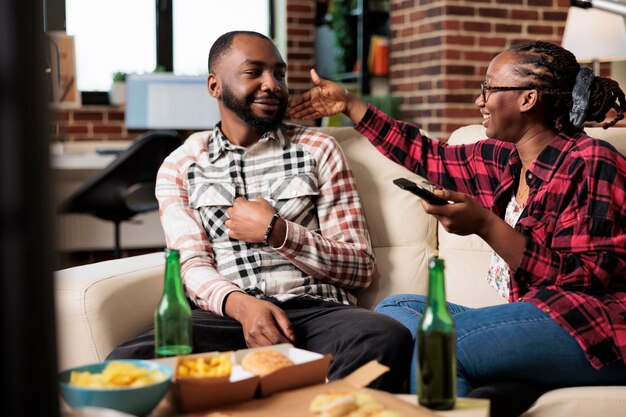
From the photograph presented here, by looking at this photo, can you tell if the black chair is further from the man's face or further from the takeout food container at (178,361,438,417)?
the takeout food container at (178,361,438,417)

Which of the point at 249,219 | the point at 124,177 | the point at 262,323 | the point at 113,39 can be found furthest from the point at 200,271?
the point at 113,39

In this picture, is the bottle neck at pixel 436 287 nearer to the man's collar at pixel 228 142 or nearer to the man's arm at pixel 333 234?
the man's arm at pixel 333 234

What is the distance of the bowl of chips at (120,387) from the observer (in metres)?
0.99

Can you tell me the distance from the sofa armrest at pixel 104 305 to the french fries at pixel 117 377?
59cm

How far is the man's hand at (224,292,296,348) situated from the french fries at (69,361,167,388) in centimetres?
61

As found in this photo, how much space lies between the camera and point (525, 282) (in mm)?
1630

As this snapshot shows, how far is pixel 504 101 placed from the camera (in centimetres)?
175

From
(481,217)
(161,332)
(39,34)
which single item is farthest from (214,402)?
(39,34)

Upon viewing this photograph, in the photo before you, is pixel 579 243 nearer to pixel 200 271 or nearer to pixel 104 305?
pixel 200 271

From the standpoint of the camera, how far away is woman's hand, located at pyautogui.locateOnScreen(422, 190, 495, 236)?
1439 mm

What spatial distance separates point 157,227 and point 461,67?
2239 mm

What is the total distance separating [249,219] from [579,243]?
0.75m

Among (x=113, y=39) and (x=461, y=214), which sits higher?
(x=113, y=39)

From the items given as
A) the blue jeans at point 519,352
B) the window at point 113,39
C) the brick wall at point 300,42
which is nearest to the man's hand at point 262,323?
the blue jeans at point 519,352
